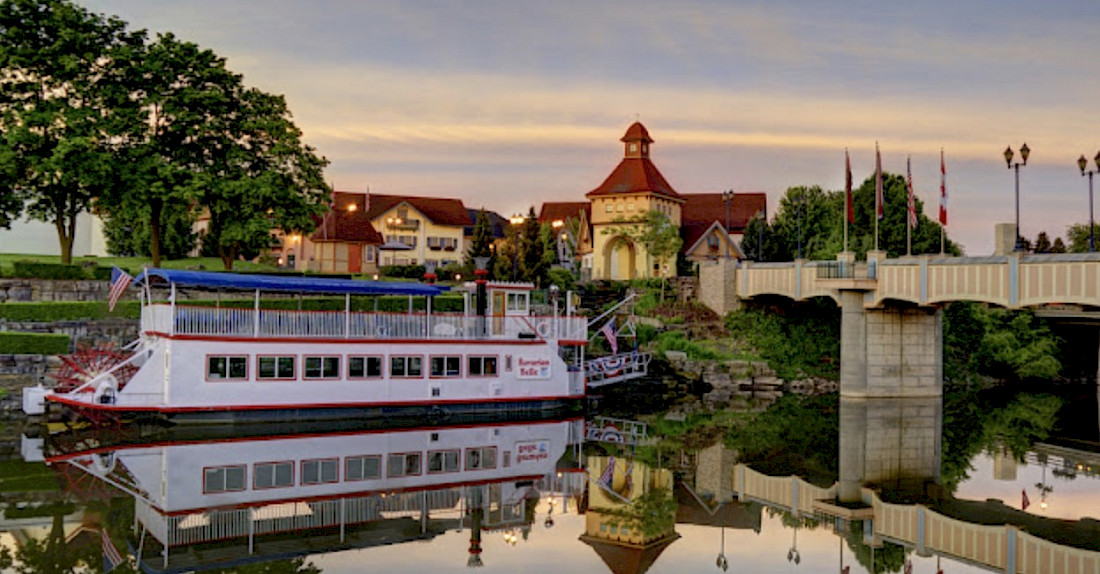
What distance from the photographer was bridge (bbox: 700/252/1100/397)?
38.5m

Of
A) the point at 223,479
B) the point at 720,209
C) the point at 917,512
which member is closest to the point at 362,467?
the point at 223,479

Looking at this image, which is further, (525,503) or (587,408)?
(587,408)

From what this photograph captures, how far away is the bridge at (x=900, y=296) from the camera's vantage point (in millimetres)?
38531

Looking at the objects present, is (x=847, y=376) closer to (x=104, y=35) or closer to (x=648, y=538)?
(x=648, y=538)

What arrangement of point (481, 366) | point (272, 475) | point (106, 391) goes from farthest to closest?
point (481, 366)
point (106, 391)
point (272, 475)

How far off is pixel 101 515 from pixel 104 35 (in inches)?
1255

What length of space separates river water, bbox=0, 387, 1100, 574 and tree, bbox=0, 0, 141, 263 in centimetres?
1770

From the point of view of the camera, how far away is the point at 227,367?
Result: 31516 mm

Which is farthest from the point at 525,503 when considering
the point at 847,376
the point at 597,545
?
the point at 847,376

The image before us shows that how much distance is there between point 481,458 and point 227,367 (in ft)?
31.5

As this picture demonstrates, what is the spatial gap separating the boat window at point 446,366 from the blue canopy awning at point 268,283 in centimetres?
240

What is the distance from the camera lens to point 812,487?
82.2 feet

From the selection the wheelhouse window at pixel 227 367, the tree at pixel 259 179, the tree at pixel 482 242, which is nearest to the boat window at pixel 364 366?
the wheelhouse window at pixel 227 367

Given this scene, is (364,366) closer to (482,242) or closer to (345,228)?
(345,228)
